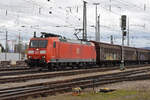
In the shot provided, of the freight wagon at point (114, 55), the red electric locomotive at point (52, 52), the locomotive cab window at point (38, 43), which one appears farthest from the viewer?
the freight wagon at point (114, 55)

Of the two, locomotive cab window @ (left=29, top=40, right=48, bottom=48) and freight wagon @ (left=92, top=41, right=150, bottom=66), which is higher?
locomotive cab window @ (left=29, top=40, right=48, bottom=48)

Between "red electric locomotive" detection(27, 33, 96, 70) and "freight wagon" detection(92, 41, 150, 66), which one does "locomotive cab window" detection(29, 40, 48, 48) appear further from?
"freight wagon" detection(92, 41, 150, 66)

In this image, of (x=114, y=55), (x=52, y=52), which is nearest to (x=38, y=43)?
(x=52, y=52)

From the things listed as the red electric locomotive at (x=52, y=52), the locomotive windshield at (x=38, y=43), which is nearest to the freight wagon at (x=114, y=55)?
the red electric locomotive at (x=52, y=52)

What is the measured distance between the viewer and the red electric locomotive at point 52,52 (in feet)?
79.7

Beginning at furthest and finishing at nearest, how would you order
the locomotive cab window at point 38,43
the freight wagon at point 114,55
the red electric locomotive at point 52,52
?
the freight wagon at point 114,55 → the locomotive cab window at point 38,43 → the red electric locomotive at point 52,52

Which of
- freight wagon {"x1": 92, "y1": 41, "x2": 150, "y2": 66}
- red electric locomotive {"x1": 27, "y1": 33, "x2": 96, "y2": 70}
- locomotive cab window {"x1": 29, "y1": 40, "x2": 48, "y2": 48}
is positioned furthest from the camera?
freight wagon {"x1": 92, "y1": 41, "x2": 150, "y2": 66}

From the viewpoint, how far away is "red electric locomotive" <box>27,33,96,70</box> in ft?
79.7

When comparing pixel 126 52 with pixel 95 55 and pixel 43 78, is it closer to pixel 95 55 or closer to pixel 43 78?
pixel 95 55

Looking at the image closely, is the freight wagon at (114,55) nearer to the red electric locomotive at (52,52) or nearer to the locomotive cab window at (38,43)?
the red electric locomotive at (52,52)

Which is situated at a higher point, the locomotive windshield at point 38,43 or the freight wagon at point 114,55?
the locomotive windshield at point 38,43

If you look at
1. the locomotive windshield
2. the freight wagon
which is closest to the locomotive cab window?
the locomotive windshield

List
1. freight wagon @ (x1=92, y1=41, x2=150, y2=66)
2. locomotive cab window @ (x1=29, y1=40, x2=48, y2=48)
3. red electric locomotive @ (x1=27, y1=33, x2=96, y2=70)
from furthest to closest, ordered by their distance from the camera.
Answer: freight wagon @ (x1=92, y1=41, x2=150, y2=66)
locomotive cab window @ (x1=29, y1=40, x2=48, y2=48)
red electric locomotive @ (x1=27, y1=33, x2=96, y2=70)

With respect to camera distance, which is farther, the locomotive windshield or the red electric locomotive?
the locomotive windshield
